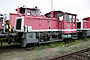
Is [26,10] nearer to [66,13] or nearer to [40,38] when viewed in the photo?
[40,38]

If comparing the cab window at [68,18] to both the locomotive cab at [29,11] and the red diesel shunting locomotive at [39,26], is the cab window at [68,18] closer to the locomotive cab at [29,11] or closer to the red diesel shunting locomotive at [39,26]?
the red diesel shunting locomotive at [39,26]

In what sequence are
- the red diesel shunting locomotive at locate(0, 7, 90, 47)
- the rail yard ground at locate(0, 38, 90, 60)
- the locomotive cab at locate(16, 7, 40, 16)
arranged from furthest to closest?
the locomotive cab at locate(16, 7, 40, 16)
the red diesel shunting locomotive at locate(0, 7, 90, 47)
the rail yard ground at locate(0, 38, 90, 60)

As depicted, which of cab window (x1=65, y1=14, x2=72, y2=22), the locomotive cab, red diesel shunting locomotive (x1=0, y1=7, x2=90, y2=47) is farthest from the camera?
cab window (x1=65, y1=14, x2=72, y2=22)

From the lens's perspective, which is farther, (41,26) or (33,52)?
(41,26)

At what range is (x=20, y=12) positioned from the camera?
31.9ft

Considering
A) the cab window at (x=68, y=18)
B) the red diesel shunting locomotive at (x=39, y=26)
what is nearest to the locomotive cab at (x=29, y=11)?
the red diesel shunting locomotive at (x=39, y=26)

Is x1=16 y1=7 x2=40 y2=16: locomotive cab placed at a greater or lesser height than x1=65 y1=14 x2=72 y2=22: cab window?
greater

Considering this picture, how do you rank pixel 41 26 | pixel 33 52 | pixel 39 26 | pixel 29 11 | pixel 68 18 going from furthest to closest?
pixel 68 18 → pixel 29 11 → pixel 41 26 → pixel 39 26 → pixel 33 52

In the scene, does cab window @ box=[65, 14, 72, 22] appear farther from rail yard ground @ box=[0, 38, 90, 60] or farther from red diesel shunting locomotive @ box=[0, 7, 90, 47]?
rail yard ground @ box=[0, 38, 90, 60]

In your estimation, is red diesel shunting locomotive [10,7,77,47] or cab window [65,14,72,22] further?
cab window [65,14,72,22]

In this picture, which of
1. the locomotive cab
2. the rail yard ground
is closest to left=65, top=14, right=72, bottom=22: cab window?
the locomotive cab

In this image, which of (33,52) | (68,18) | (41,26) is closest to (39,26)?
(41,26)

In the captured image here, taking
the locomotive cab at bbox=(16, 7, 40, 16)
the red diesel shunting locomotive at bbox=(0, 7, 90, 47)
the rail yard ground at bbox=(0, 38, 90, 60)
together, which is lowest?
the rail yard ground at bbox=(0, 38, 90, 60)

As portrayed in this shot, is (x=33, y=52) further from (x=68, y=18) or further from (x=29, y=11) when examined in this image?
(x=68, y=18)
